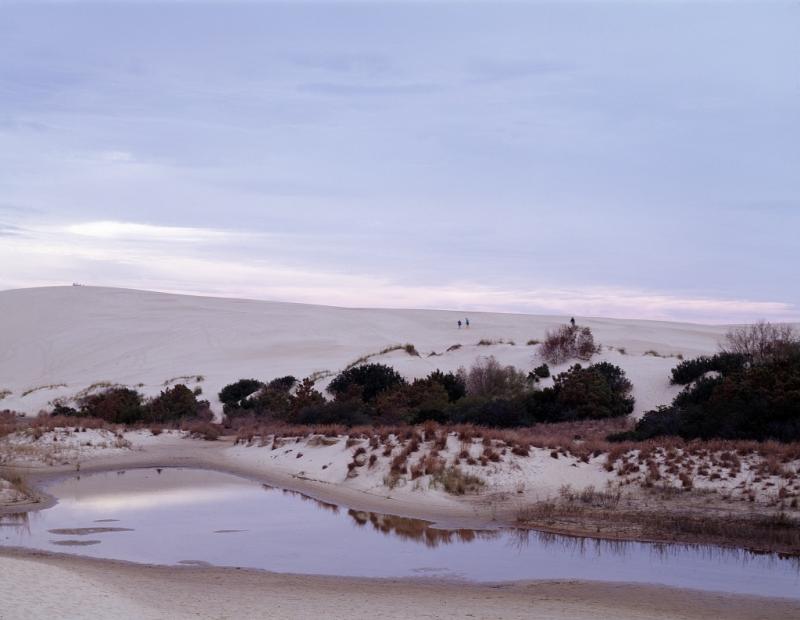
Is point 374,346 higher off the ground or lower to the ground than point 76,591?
higher

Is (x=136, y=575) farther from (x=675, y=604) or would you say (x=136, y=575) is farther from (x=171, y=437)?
(x=171, y=437)

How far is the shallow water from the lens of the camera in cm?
1148

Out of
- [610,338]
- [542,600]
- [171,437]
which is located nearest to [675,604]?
[542,600]

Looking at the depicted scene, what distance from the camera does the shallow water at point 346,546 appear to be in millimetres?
11484

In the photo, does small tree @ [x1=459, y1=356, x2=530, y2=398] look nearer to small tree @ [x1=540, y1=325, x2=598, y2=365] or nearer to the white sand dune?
small tree @ [x1=540, y1=325, x2=598, y2=365]

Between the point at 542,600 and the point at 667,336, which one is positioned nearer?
the point at 542,600

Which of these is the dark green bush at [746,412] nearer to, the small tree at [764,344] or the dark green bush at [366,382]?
the small tree at [764,344]

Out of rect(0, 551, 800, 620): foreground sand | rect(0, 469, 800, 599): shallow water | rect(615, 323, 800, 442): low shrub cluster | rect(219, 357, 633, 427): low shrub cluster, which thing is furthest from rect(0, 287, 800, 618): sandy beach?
rect(615, 323, 800, 442): low shrub cluster

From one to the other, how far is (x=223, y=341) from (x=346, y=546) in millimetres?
43461

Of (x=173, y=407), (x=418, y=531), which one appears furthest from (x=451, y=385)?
(x=418, y=531)

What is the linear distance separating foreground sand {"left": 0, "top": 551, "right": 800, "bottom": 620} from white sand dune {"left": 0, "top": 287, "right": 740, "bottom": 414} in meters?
19.1

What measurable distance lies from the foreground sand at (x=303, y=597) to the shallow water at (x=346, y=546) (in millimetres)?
602

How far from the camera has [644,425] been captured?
74.3 feet

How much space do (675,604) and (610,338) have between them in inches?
1862
